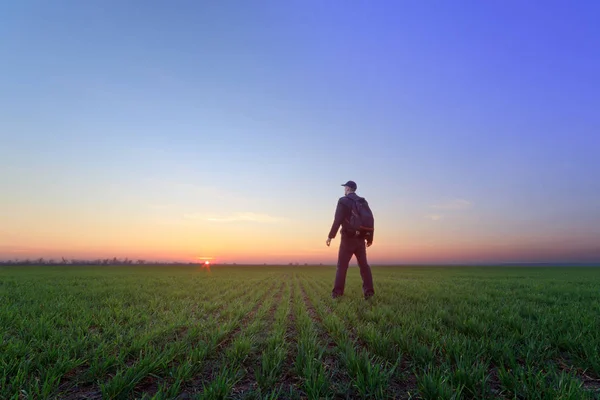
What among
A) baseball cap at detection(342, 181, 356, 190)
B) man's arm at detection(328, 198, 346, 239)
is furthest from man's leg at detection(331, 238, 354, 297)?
baseball cap at detection(342, 181, 356, 190)

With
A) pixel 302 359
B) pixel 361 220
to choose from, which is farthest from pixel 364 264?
pixel 302 359

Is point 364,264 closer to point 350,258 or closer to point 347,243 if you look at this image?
point 350,258

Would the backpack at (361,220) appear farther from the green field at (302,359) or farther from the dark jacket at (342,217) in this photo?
the green field at (302,359)

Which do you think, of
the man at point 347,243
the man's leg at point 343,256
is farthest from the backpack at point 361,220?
the man's leg at point 343,256

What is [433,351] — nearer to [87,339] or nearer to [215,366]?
[215,366]

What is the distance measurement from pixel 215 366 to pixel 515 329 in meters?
4.43

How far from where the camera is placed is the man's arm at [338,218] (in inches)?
295

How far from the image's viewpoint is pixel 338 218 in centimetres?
751

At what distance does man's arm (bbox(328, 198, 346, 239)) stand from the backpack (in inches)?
9.4

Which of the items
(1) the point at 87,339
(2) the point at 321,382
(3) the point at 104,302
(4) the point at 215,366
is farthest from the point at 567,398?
(3) the point at 104,302

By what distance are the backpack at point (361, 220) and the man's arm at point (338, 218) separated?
238 mm

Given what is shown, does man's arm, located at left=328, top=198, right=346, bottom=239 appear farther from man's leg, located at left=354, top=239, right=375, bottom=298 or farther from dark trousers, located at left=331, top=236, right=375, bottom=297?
man's leg, located at left=354, top=239, right=375, bottom=298

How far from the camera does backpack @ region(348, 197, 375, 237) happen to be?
24.3 feet

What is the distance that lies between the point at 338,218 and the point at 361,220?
602 mm
